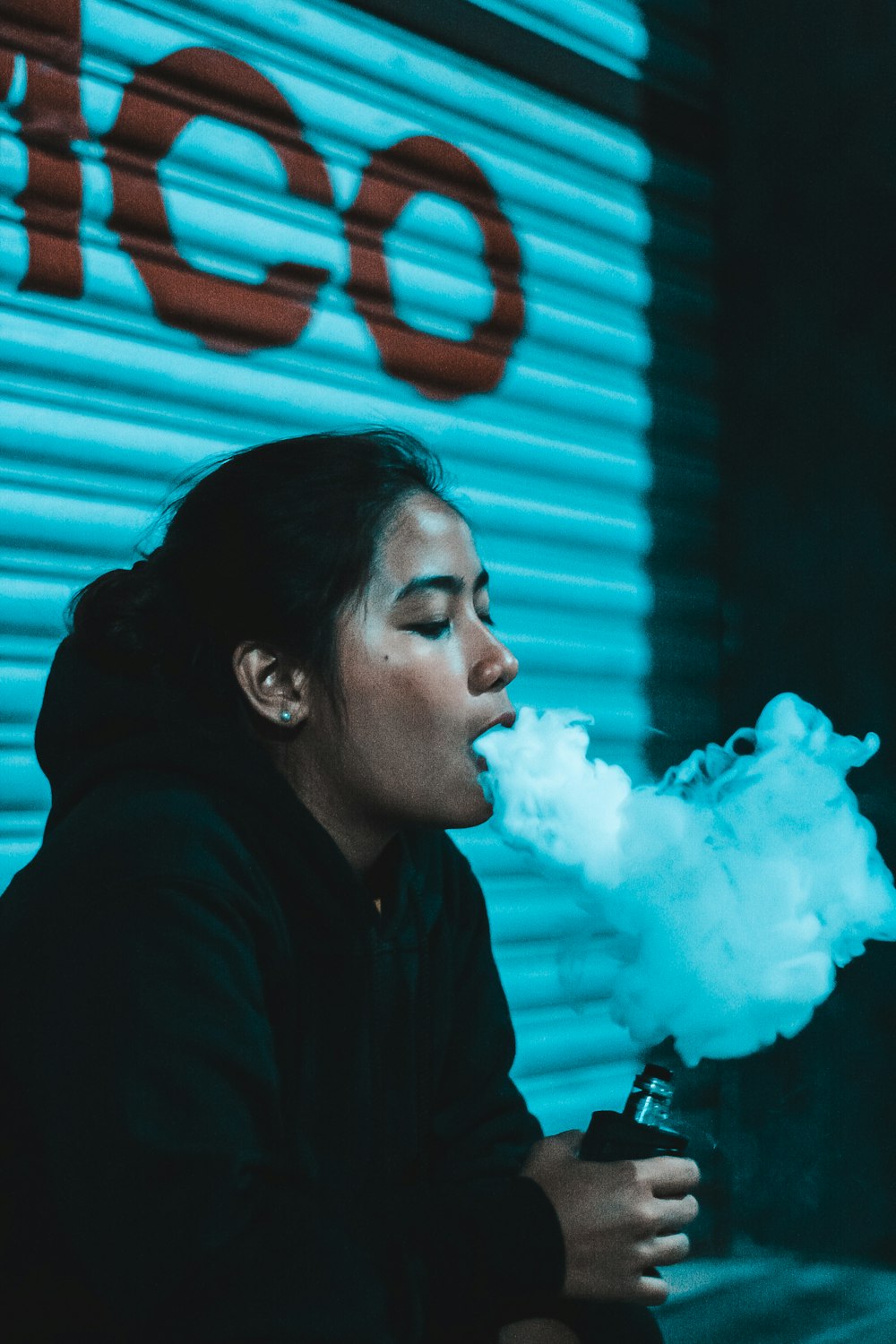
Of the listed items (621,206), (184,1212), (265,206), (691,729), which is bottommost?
(184,1212)

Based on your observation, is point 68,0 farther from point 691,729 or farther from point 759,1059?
point 759,1059

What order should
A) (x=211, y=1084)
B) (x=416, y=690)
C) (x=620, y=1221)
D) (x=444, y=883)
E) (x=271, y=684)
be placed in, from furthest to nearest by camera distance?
(x=444, y=883)
(x=271, y=684)
(x=416, y=690)
(x=620, y=1221)
(x=211, y=1084)

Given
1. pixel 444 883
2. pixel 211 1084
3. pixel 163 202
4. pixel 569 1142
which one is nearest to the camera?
pixel 211 1084

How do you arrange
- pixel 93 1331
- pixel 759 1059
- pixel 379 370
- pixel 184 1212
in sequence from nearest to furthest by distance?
pixel 184 1212 < pixel 93 1331 < pixel 379 370 < pixel 759 1059

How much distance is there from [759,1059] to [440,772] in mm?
2533

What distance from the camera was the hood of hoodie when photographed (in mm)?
1874

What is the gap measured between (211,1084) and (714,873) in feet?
2.27

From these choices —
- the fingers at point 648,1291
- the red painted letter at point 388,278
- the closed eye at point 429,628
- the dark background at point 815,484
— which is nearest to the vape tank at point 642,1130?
the fingers at point 648,1291

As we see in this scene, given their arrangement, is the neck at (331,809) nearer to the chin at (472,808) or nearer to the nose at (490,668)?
the chin at (472,808)

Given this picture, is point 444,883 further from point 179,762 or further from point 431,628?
point 179,762

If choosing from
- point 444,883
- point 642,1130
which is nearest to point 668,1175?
point 642,1130

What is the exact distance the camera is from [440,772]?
198 centimetres

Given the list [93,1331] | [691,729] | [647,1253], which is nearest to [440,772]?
[647,1253]

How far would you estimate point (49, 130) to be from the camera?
2.92 meters
